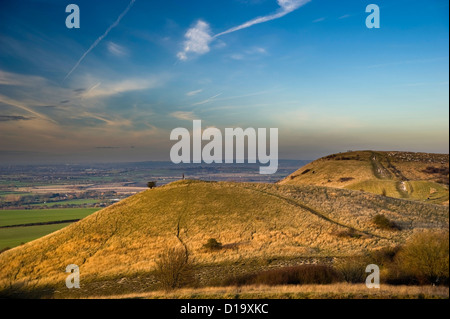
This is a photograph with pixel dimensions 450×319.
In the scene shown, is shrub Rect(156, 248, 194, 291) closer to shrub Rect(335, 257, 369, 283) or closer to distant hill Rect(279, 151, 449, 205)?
shrub Rect(335, 257, 369, 283)

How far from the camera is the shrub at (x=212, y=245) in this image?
39312 millimetres

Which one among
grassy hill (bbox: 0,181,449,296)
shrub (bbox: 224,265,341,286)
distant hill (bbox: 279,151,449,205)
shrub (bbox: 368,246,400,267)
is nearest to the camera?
distant hill (bbox: 279,151,449,205)

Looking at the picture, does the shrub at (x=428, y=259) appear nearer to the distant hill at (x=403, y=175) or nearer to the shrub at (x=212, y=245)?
the distant hill at (x=403, y=175)

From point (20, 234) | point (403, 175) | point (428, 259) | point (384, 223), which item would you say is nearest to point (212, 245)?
point (384, 223)

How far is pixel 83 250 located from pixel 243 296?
124ft

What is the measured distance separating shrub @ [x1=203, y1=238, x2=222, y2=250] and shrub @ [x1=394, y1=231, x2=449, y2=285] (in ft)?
78.7

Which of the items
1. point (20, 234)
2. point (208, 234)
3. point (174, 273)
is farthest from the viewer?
point (20, 234)

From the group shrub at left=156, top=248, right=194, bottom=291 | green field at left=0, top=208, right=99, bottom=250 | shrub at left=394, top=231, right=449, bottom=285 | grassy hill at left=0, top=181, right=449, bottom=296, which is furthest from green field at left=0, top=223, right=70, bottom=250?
shrub at left=394, top=231, right=449, bottom=285

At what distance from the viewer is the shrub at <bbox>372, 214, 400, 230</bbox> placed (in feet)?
109

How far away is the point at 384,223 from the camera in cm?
3762

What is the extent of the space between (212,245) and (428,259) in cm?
2817

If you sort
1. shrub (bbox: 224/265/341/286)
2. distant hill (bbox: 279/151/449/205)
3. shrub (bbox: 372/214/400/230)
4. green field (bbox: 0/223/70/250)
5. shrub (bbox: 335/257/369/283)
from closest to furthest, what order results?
1. distant hill (bbox: 279/151/449/205)
2. shrub (bbox: 335/257/369/283)
3. shrub (bbox: 224/265/341/286)
4. shrub (bbox: 372/214/400/230)
5. green field (bbox: 0/223/70/250)

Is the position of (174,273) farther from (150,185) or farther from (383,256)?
(150,185)

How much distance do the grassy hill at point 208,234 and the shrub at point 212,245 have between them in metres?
0.95
